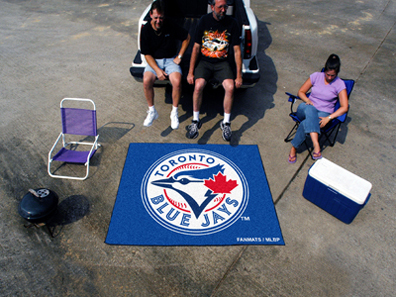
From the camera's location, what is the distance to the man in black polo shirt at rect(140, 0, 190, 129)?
3883mm

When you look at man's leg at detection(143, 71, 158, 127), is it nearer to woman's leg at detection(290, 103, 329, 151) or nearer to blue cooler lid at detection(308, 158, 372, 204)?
woman's leg at detection(290, 103, 329, 151)

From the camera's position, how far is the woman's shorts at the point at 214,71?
398 centimetres

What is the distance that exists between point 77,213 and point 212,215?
1.59 m

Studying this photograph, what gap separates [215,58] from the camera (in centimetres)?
400

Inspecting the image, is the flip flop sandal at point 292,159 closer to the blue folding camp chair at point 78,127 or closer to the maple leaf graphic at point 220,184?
the maple leaf graphic at point 220,184

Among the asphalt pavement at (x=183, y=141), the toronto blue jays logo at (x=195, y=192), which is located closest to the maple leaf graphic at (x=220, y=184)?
the toronto blue jays logo at (x=195, y=192)

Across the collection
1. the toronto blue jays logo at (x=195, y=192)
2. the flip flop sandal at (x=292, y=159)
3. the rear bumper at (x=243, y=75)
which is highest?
the rear bumper at (x=243, y=75)

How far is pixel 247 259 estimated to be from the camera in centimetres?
274

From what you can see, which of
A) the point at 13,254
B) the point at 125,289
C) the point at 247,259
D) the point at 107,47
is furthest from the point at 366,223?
the point at 107,47

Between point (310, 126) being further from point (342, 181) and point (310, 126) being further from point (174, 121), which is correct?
point (174, 121)

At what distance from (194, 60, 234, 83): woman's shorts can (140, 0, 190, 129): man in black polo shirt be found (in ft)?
1.04

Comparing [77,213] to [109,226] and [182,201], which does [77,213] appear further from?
[182,201]

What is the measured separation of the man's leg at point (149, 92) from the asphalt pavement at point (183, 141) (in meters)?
0.16

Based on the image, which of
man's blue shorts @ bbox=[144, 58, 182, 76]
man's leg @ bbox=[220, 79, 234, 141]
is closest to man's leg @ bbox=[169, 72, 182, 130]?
man's blue shorts @ bbox=[144, 58, 182, 76]
